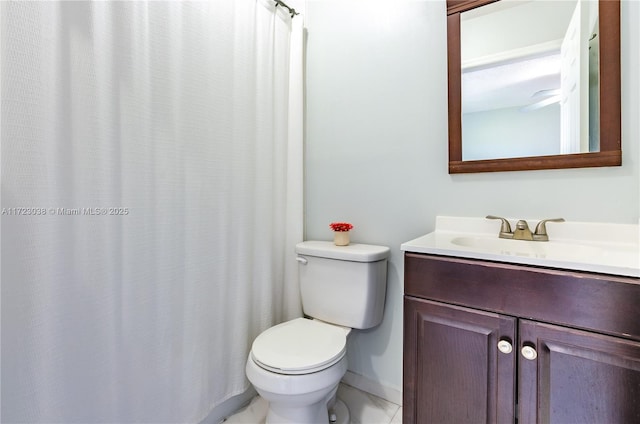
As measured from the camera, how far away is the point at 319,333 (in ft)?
4.21

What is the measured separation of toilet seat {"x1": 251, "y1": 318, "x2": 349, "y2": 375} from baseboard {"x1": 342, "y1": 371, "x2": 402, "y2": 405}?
416 mm

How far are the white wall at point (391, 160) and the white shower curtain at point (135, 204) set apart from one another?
30 cm

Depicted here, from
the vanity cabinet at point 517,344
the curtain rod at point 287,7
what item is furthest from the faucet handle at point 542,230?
the curtain rod at point 287,7

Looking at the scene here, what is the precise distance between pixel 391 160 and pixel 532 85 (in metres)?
0.61

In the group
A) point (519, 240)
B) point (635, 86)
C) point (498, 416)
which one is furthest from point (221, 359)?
point (635, 86)

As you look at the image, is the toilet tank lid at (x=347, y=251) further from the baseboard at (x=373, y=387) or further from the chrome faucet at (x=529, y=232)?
the baseboard at (x=373, y=387)

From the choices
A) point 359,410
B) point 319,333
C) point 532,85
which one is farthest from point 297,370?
point 532,85

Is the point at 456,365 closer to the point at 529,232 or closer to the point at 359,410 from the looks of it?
the point at 529,232

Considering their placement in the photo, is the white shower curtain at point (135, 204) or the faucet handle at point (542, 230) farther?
the faucet handle at point (542, 230)

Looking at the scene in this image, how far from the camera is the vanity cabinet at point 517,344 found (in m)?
0.68

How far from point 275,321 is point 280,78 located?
1284mm

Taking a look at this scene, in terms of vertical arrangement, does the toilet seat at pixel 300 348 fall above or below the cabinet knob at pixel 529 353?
below

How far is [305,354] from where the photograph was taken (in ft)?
3.62

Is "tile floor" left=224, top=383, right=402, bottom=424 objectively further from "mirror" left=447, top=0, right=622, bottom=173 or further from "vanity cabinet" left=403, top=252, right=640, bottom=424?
"mirror" left=447, top=0, right=622, bottom=173
